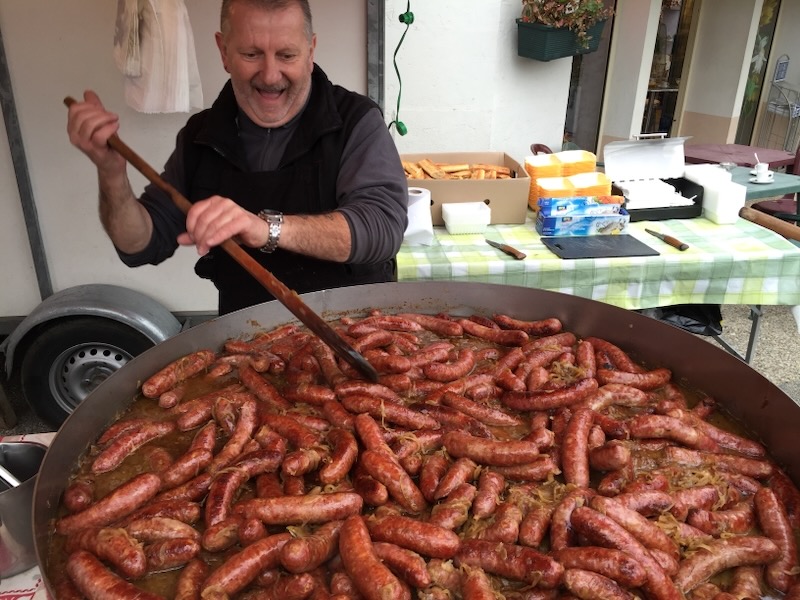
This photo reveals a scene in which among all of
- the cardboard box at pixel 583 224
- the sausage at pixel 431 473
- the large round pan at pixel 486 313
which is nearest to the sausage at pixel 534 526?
the sausage at pixel 431 473

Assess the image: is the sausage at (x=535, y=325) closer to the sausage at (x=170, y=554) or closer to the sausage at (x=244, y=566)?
the sausage at (x=244, y=566)

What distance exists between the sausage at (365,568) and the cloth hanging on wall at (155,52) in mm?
3430

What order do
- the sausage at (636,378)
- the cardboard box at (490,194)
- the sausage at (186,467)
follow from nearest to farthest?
the sausage at (186,467) → the sausage at (636,378) → the cardboard box at (490,194)

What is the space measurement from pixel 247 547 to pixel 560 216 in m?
3.41

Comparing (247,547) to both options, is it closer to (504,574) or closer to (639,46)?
(504,574)

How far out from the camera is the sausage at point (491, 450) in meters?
1.89

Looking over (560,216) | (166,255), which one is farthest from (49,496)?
(560,216)

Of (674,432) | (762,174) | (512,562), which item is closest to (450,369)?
(674,432)

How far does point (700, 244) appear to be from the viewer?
415 centimetres

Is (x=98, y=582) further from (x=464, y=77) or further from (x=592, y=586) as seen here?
(x=464, y=77)

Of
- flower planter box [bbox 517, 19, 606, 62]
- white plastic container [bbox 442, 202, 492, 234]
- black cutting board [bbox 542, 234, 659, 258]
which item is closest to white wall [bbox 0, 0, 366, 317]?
white plastic container [bbox 442, 202, 492, 234]

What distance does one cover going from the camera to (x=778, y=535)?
1.67 metres

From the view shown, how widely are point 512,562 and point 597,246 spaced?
300 centimetres

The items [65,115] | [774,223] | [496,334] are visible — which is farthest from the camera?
[65,115]
